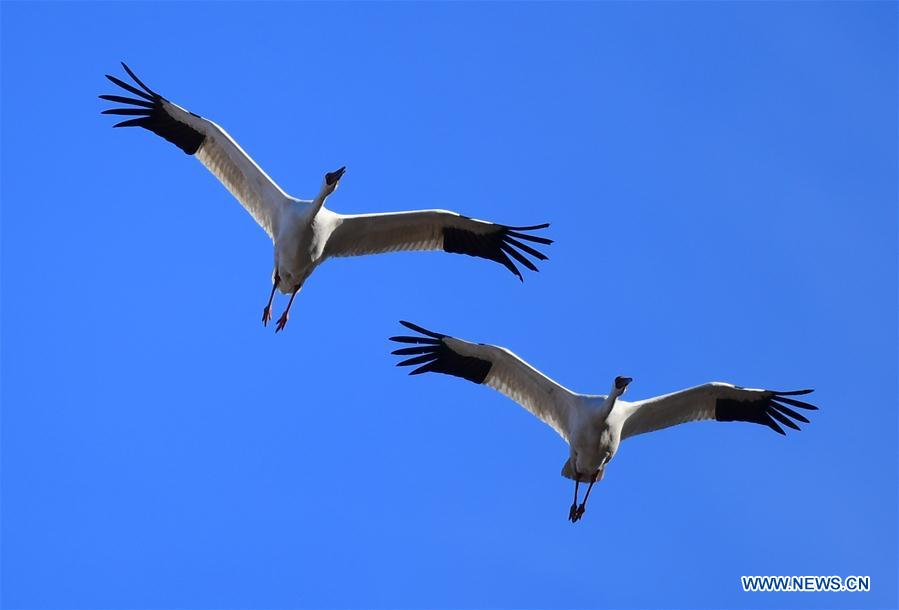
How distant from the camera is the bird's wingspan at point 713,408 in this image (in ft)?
43.9

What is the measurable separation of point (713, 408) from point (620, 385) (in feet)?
5.11

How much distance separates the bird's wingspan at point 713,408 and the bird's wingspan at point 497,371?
737mm

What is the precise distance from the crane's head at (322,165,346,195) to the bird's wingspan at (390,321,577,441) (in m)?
1.65

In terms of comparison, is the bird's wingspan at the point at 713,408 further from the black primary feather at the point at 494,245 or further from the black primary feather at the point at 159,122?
the black primary feather at the point at 159,122

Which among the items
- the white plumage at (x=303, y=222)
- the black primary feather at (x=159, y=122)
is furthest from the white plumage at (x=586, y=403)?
the black primary feather at (x=159, y=122)

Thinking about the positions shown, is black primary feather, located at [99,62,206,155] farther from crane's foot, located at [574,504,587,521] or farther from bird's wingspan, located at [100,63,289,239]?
crane's foot, located at [574,504,587,521]

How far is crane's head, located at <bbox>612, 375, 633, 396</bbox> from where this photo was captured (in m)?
12.8

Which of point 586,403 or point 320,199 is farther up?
point 320,199

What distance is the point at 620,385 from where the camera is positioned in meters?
12.9

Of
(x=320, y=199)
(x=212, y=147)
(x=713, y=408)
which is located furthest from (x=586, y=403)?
(x=212, y=147)

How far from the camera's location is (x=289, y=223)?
42.5 ft

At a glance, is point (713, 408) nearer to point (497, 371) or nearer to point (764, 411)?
point (764, 411)

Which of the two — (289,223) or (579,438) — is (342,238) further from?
(579,438)

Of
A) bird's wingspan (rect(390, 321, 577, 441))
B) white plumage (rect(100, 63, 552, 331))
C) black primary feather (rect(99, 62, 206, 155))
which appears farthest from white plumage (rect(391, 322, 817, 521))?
black primary feather (rect(99, 62, 206, 155))
